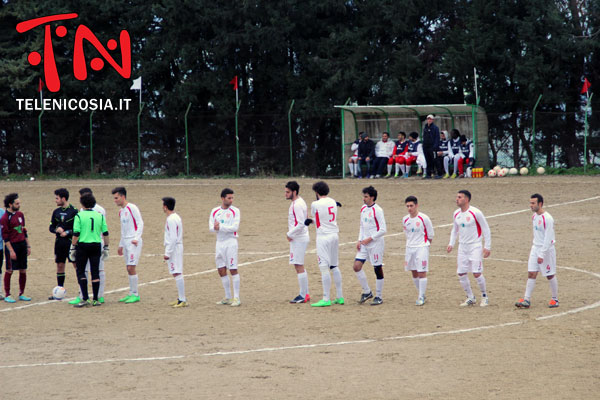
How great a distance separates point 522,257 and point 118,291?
28.8ft

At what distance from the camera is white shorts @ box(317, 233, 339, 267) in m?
14.1

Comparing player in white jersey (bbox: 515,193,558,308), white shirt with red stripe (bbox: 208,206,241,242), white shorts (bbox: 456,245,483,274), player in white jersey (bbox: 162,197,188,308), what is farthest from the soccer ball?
player in white jersey (bbox: 515,193,558,308)

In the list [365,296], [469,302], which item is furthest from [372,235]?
[469,302]

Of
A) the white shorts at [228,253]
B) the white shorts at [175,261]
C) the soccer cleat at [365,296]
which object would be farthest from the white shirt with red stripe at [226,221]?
the soccer cleat at [365,296]

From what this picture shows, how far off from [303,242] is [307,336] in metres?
2.59

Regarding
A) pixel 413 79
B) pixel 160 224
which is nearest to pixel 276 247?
pixel 160 224

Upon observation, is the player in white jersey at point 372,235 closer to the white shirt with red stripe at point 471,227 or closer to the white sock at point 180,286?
the white shirt with red stripe at point 471,227

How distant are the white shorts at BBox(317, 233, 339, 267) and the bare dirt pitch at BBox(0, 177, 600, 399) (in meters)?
0.78

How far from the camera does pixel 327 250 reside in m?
14.1

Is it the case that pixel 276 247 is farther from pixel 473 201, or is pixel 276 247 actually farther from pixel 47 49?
pixel 47 49

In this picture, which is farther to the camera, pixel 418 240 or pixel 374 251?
pixel 374 251

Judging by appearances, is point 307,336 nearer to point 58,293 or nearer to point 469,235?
point 469,235

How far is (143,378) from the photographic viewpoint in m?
9.98

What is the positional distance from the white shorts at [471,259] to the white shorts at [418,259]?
1.83ft
